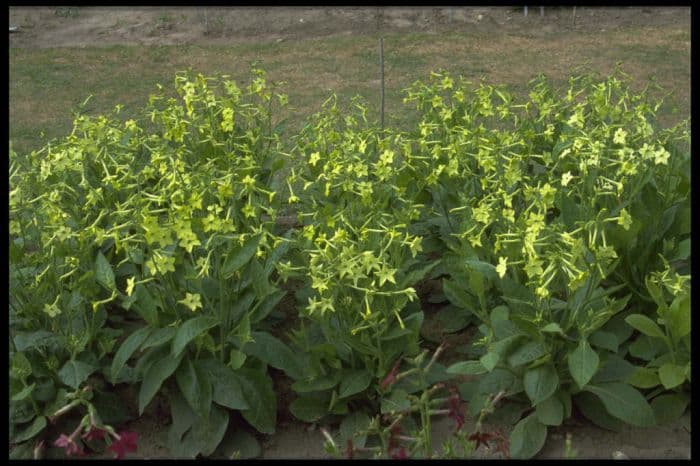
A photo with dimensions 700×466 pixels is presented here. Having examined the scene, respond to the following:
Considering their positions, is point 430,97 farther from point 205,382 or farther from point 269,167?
point 205,382

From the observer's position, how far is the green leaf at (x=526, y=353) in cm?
278

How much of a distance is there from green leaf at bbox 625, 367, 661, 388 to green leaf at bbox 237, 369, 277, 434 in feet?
3.81

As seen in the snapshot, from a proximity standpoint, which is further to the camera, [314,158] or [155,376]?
[314,158]

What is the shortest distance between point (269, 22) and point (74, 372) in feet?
24.1

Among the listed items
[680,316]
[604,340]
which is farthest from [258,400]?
[680,316]

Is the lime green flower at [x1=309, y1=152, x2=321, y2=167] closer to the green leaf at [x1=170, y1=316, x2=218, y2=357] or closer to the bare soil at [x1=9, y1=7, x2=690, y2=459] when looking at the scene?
the green leaf at [x1=170, y1=316, x2=218, y2=357]

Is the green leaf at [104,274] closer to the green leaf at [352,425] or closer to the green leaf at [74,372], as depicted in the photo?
the green leaf at [74,372]

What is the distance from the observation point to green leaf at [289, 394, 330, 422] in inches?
116

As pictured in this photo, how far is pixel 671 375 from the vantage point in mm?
2717

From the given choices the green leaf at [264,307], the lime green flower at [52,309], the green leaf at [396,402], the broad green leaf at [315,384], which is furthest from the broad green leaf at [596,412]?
the lime green flower at [52,309]

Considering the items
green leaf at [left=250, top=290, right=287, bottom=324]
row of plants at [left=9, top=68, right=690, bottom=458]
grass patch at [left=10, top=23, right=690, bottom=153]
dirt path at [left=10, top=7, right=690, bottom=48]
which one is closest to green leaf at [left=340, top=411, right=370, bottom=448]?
row of plants at [left=9, top=68, right=690, bottom=458]

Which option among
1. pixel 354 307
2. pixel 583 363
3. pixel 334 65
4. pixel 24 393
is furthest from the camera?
pixel 334 65

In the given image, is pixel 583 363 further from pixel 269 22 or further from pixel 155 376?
pixel 269 22

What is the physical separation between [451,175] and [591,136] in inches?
21.8
